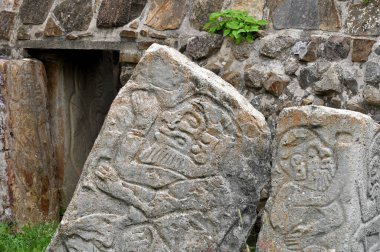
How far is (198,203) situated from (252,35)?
65.6 inches

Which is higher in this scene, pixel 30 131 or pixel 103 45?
pixel 103 45

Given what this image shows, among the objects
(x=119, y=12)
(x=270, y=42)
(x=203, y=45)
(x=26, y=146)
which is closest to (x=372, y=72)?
(x=270, y=42)

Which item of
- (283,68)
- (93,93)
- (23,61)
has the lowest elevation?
(93,93)

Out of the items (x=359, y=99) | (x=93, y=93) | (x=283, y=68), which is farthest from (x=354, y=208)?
(x=93, y=93)

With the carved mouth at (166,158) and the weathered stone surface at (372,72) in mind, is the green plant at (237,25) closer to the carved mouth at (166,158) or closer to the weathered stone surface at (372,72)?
the weathered stone surface at (372,72)

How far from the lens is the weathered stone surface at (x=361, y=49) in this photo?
5.76 m

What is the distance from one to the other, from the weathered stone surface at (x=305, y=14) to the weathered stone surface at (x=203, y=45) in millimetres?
456

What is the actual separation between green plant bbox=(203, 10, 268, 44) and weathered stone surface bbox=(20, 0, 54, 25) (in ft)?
5.54

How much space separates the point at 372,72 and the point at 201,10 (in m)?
1.45

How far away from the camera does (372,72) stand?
5.72m

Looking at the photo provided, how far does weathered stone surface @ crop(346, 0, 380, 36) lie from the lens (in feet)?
18.9

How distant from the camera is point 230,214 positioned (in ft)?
16.6

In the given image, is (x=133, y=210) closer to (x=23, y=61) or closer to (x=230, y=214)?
(x=230, y=214)

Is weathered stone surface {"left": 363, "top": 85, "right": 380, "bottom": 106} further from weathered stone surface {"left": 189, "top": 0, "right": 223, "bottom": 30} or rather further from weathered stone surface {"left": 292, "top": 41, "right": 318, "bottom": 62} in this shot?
weathered stone surface {"left": 189, "top": 0, "right": 223, "bottom": 30}
